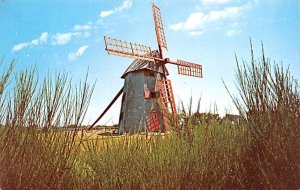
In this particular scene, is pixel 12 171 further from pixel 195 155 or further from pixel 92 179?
pixel 195 155

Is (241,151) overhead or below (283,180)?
overhead

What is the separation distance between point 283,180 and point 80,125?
241cm

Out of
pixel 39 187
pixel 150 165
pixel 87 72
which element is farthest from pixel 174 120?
pixel 39 187

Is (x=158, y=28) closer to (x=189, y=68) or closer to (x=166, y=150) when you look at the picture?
(x=189, y=68)

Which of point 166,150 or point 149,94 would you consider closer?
point 166,150

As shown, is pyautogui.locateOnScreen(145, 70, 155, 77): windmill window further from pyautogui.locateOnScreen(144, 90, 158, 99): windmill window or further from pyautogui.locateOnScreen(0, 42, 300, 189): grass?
pyautogui.locateOnScreen(0, 42, 300, 189): grass

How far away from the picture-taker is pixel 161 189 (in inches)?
136

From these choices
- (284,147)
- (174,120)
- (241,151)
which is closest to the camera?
(284,147)

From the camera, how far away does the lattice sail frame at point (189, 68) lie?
1611 cm

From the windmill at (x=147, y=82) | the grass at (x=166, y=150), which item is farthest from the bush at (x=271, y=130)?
the windmill at (x=147, y=82)

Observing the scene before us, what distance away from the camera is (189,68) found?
54.1 feet

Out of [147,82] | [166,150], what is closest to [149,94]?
[147,82]

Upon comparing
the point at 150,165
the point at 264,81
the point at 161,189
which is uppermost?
the point at 264,81

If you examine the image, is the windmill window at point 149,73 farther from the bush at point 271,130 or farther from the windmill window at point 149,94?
the bush at point 271,130
